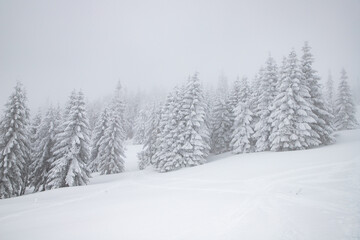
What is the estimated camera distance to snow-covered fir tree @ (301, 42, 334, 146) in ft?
82.5

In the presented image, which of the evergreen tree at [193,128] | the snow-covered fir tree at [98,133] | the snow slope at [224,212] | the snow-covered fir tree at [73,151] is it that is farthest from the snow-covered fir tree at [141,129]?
the snow slope at [224,212]

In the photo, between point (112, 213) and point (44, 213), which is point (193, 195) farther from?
point (44, 213)

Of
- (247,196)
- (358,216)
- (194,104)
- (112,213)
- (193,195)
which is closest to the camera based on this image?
(358,216)

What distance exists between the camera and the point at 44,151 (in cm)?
2617

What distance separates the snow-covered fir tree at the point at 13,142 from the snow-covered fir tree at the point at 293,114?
32.0m

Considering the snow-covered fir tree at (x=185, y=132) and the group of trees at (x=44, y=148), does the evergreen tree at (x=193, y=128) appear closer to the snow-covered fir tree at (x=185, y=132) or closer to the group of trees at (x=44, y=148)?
the snow-covered fir tree at (x=185, y=132)

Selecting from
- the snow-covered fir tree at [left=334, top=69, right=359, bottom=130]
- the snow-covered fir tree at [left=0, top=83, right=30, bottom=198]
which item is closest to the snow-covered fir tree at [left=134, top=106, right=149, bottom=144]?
the snow-covered fir tree at [left=0, top=83, right=30, bottom=198]

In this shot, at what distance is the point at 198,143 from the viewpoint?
2867 centimetres

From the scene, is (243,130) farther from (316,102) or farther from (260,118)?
(316,102)

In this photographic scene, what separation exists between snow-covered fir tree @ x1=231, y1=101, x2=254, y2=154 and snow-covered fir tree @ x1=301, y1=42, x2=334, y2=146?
848cm

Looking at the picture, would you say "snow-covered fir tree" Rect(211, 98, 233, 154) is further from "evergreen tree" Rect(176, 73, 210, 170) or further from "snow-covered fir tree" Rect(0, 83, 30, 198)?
"snow-covered fir tree" Rect(0, 83, 30, 198)

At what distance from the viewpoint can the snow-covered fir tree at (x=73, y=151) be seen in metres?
23.0

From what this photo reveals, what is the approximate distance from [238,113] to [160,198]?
22.4 m

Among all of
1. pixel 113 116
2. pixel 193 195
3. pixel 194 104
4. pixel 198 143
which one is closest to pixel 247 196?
pixel 193 195
